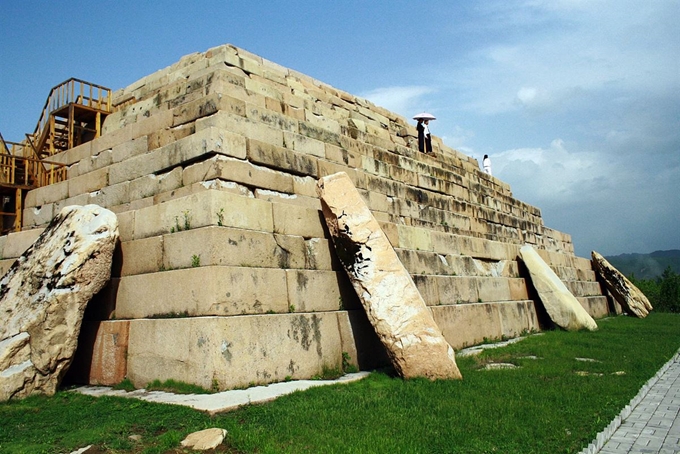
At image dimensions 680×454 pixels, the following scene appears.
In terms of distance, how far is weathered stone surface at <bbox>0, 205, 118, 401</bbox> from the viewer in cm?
633

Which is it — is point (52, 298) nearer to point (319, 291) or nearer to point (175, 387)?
point (175, 387)

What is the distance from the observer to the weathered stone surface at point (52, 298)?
633 cm

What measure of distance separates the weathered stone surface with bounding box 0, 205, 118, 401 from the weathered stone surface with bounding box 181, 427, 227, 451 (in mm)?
2959

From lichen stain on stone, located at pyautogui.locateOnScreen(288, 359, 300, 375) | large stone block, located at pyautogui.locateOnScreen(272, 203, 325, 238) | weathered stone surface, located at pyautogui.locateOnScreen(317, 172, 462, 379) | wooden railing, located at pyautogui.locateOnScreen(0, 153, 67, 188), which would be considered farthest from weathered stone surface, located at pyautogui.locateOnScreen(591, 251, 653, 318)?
wooden railing, located at pyautogui.locateOnScreen(0, 153, 67, 188)

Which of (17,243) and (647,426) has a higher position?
(17,243)

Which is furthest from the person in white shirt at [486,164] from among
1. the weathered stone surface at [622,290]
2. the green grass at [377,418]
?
the green grass at [377,418]

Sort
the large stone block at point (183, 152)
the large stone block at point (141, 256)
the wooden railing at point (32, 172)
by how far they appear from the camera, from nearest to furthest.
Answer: the large stone block at point (141, 256), the large stone block at point (183, 152), the wooden railing at point (32, 172)

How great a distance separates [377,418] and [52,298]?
4.25 m

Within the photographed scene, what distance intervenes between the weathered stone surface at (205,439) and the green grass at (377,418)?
3.8 inches

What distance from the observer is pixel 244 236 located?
684cm

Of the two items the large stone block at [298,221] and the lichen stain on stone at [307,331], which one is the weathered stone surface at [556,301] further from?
the lichen stain on stone at [307,331]

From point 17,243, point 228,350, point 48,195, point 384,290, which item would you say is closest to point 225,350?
point 228,350

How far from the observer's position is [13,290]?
278 inches

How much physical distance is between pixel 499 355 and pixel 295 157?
4641mm
